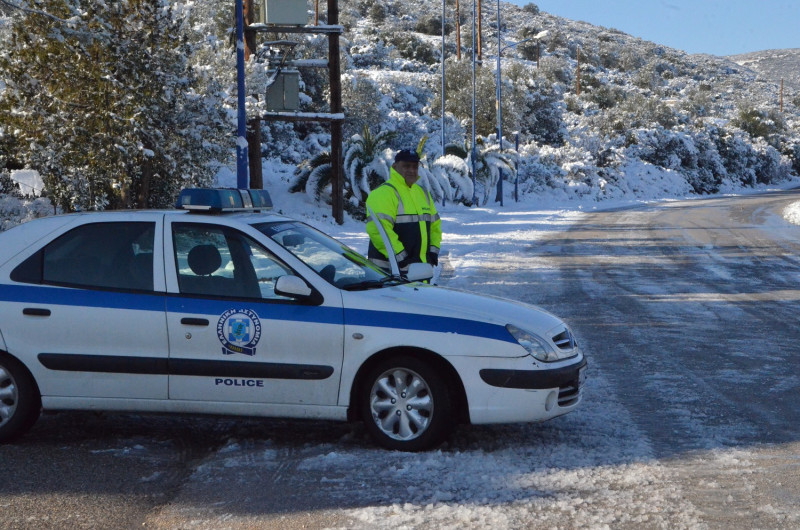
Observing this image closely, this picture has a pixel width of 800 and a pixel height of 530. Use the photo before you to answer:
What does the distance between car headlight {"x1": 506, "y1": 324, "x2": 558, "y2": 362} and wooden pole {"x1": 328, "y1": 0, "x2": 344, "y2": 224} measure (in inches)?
789

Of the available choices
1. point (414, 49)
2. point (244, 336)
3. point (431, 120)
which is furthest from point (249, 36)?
point (414, 49)

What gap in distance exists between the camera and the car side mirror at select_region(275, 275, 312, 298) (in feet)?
19.1

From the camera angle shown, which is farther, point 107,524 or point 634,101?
point 634,101

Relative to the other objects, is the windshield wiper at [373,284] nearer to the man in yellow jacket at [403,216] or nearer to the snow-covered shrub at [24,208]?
the man in yellow jacket at [403,216]

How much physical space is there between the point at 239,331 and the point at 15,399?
4.78 ft

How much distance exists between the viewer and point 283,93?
23906 millimetres

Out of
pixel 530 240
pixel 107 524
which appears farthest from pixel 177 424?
pixel 530 240

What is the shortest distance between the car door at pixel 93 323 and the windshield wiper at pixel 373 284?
1.13 metres

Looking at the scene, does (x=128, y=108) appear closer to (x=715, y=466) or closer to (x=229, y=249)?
(x=229, y=249)

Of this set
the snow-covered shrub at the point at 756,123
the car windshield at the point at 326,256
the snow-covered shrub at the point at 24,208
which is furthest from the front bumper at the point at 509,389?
the snow-covered shrub at the point at 756,123

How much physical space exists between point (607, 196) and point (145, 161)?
135ft

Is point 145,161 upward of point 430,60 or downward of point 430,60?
downward

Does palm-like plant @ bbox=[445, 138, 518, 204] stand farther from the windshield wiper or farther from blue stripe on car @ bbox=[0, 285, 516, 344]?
blue stripe on car @ bbox=[0, 285, 516, 344]

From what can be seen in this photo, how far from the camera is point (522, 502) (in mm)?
4832
